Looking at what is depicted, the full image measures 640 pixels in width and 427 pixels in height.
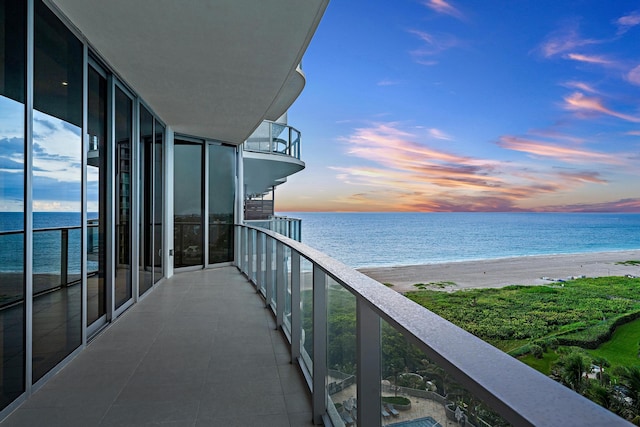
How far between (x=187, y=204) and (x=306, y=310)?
590 centimetres

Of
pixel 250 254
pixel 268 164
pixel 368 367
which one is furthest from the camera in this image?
pixel 268 164

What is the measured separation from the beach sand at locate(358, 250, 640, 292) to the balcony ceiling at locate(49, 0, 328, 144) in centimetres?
1884

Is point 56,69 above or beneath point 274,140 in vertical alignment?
beneath

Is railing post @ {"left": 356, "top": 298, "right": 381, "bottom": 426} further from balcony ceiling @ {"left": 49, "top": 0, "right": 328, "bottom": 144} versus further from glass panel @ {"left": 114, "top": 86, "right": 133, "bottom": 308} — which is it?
glass panel @ {"left": 114, "top": 86, "right": 133, "bottom": 308}

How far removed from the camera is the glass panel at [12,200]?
7.73 ft

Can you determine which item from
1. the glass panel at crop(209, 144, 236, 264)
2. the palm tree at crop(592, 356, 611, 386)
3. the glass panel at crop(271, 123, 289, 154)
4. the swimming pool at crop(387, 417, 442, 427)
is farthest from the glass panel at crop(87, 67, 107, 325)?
the palm tree at crop(592, 356, 611, 386)

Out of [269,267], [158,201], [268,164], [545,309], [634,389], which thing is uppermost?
[268,164]

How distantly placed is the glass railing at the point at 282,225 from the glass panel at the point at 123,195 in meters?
4.15

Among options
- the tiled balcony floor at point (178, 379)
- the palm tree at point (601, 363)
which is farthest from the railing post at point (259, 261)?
the palm tree at point (601, 363)

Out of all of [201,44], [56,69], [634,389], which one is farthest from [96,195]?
[634,389]

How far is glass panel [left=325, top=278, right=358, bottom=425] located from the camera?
1730 mm

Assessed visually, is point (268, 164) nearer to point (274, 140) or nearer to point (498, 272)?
point (274, 140)

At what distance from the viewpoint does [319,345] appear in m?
2.30

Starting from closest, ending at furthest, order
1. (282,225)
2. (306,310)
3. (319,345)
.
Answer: (319,345) < (306,310) < (282,225)
